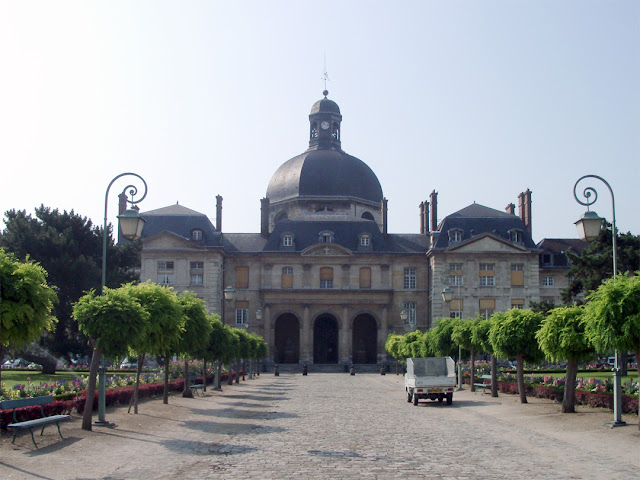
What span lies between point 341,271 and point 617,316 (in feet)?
192

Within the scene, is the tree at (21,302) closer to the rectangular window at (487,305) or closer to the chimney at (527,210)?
the rectangular window at (487,305)

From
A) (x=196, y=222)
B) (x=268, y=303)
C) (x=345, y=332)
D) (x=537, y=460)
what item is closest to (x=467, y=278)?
(x=345, y=332)

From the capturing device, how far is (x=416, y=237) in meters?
79.3

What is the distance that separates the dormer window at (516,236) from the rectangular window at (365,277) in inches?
520

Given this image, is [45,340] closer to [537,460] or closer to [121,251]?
[121,251]

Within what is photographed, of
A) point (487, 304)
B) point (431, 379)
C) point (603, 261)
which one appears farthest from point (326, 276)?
point (431, 379)

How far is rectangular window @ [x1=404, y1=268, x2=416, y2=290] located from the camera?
7631 cm

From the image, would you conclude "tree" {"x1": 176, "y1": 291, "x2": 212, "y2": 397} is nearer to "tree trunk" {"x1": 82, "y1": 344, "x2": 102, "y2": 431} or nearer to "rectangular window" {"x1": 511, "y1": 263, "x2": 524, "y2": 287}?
"tree trunk" {"x1": 82, "y1": 344, "x2": 102, "y2": 431}

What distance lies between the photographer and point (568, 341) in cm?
2236

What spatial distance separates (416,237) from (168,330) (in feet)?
187

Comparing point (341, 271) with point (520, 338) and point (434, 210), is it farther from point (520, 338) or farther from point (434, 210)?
point (520, 338)

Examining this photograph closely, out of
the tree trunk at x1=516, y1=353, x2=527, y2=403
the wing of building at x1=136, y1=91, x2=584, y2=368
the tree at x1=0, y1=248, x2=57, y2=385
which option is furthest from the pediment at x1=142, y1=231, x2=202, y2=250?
the tree at x1=0, y1=248, x2=57, y2=385

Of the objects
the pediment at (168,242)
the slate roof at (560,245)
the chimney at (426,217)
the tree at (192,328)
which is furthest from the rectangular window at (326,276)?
Result: the tree at (192,328)

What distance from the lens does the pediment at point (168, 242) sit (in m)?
73.2
